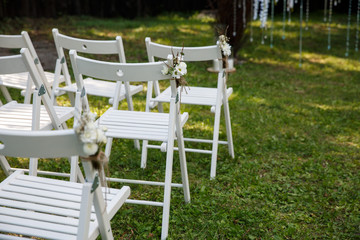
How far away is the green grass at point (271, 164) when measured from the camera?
2.84 metres

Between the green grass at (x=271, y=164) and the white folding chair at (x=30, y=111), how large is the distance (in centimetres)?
73

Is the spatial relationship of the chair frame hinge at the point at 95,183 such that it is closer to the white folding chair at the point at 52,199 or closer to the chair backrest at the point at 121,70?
the white folding chair at the point at 52,199

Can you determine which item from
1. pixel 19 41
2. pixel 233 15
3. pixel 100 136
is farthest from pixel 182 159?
pixel 233 15

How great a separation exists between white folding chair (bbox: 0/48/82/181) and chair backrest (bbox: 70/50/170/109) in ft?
0.85

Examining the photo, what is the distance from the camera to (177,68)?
2.44 meters

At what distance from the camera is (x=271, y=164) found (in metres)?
3.79

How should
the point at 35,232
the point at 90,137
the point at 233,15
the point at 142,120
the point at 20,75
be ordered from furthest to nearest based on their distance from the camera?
the point at 233,15 → the point at 20,75 → the point at 142,120 → the point at 35,232 → the point at 90,137

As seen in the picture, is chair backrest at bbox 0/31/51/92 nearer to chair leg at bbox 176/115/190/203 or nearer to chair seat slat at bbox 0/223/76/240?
chair leg at bbox 176/115/190/203

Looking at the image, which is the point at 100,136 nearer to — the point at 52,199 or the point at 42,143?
the point at 42,143

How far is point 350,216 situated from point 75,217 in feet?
6.37

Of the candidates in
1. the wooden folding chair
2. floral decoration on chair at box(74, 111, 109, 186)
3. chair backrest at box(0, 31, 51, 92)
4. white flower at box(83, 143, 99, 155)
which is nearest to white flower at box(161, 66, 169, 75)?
the wooden folding chair

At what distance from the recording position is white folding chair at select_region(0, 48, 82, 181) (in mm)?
2590

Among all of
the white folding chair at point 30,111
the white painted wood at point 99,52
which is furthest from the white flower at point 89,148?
the white painted wood at point 99,52

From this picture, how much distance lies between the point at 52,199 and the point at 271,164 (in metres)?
2.25
